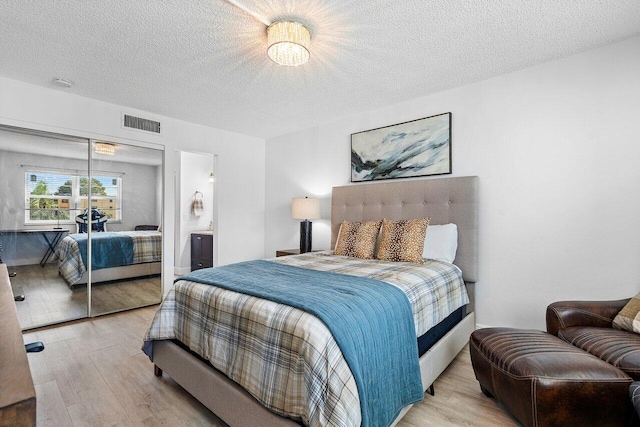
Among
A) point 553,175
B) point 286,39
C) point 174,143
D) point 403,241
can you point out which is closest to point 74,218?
point 174,143

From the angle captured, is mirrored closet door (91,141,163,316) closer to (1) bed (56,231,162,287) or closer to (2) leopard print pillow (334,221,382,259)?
(1) bed (56,231,162,287)

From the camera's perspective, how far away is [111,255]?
365 centimetres

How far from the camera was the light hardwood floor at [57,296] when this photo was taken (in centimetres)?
305

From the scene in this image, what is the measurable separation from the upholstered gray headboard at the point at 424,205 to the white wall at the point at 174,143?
1721mm

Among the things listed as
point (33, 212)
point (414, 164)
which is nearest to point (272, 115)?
point (414, 164)

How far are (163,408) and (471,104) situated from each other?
3519mm

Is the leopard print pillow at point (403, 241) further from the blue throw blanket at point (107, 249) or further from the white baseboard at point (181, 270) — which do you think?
the white baseboard at point (181, 270)

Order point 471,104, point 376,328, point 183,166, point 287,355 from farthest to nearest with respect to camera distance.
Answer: point 183,166 < point 471,104 < point 376,328 < point 287,355

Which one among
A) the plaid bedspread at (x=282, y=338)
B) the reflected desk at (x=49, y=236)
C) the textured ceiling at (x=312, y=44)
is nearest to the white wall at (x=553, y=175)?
the textured ceiling at (x=312, y=44)

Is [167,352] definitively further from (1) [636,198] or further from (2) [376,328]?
(1) [636,198]

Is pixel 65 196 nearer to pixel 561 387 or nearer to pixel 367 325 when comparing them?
pixel 367 325

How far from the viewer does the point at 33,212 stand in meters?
3.12

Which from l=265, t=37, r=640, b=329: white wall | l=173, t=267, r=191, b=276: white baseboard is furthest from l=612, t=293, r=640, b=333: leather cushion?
l=173, t=267, r=191, b=276: white baseboard

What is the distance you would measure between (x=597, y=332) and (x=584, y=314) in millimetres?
187
